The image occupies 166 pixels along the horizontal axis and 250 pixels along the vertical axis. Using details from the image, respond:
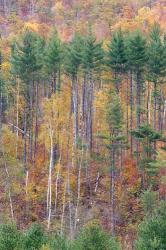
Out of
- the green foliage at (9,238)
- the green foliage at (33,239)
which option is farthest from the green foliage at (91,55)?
the green foliage at (9,238)

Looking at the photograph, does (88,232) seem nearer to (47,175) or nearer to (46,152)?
(47,175)

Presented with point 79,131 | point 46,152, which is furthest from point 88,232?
point 79,131

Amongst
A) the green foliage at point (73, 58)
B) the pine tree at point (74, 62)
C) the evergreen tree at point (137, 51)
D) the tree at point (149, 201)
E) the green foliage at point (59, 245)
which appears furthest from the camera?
the green foliage at point (73, 58)

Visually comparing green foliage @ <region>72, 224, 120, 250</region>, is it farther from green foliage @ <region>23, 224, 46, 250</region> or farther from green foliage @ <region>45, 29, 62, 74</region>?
green foliage @ <region>45, 29, 62, 74</region>

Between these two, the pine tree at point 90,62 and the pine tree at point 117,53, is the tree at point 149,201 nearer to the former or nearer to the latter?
the pine tree at point 90,62

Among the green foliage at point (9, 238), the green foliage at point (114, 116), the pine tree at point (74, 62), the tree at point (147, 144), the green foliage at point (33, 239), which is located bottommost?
the green foliage at point (33, 239)

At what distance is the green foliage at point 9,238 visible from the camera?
25.5 m

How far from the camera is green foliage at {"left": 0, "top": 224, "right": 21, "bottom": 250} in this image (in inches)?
1002

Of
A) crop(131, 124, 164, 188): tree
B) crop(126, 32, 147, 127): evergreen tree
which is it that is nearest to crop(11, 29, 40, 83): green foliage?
crop(126, 32, 147, 127): evergreen tree

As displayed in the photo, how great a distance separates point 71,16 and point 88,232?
2634 inches

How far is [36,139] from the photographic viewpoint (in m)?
43.4

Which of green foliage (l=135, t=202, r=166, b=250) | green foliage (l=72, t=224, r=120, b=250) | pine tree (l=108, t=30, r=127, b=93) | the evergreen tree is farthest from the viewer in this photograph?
pine tree (l=108, t=30, r=127, b=93)

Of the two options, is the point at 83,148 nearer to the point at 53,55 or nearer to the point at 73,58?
the point at 73,58

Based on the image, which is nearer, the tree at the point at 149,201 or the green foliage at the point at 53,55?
the tree at the point at 149,201
